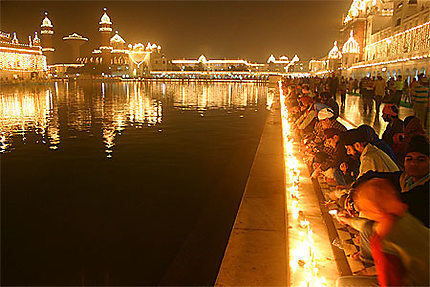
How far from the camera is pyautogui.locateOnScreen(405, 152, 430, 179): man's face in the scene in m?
2.71

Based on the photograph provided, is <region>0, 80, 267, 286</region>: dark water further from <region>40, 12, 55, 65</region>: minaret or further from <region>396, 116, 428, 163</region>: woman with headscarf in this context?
<region>40, 12, 55, 65</region>: minaret

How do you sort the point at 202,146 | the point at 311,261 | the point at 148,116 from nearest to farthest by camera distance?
the point at 311,261 < the point at 202,146 < the point at 148,116

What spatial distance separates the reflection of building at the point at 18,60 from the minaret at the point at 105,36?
145ft

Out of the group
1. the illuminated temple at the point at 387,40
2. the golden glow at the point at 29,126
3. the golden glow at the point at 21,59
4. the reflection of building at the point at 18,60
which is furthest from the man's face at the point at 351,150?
the golden glow at the point at 21,59

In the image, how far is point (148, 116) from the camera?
1397 centimetres

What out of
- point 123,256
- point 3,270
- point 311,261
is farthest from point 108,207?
point 311,261

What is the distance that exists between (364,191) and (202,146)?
6836 mm

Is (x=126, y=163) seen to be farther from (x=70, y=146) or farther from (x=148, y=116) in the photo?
(x=148, y=116)

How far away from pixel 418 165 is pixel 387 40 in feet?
111

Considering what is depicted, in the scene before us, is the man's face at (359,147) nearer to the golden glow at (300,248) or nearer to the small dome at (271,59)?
the golden glow at (300,248)

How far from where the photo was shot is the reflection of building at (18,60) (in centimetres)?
5247

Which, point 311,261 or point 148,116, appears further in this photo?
point 148,116

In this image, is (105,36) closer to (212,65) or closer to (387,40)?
(212,65)

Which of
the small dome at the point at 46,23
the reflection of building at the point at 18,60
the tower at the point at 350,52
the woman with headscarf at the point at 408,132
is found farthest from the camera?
the small dome at the point at 46,23
